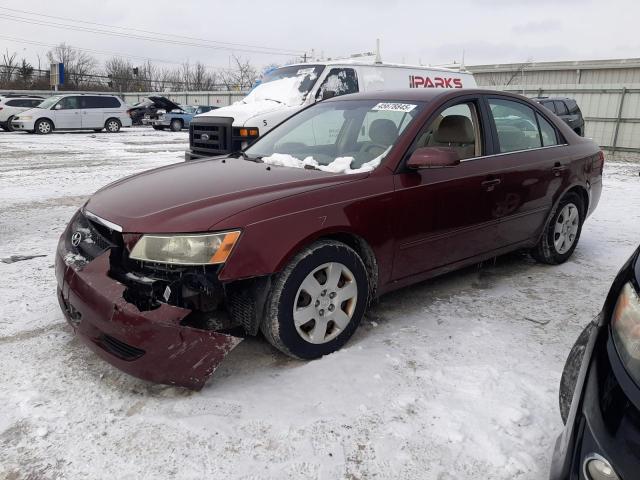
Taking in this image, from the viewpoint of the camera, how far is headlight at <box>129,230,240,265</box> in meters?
2.56

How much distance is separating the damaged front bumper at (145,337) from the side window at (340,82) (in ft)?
22.0

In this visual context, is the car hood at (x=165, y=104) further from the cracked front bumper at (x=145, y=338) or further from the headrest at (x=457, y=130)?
the cracked front bumper at (x=145, y=338)

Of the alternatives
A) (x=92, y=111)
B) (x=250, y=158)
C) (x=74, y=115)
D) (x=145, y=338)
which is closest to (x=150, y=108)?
(x=92, y=111)

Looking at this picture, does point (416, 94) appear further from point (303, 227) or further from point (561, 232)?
point (561, 232)

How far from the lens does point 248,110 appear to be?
8.12 meters

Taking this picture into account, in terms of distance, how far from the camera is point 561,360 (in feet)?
10.2

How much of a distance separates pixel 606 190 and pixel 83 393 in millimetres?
9279

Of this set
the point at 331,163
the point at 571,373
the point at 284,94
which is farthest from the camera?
the point at 284,94

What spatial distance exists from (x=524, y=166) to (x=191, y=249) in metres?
2.84

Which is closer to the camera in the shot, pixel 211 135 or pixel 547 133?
pixel 547 133

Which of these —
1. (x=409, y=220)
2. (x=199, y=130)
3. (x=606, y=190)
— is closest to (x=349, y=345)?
(x=409, y=220)

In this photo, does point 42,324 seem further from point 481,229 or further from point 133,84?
point 133,84

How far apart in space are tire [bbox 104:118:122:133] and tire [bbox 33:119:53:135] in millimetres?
2215

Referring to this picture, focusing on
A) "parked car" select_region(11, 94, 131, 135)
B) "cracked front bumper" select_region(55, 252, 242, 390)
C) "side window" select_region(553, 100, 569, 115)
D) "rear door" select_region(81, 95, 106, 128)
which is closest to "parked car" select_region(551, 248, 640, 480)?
"cracked front bumper" select_region(55, 252, 242, 390)
